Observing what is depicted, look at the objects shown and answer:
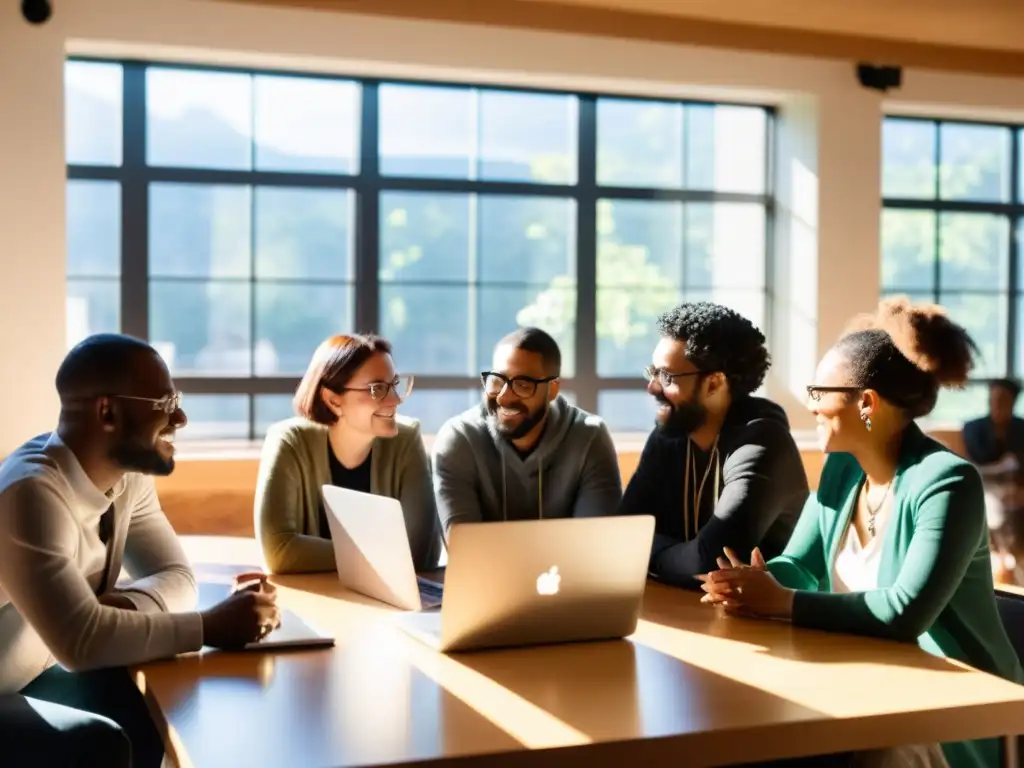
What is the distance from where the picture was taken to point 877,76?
6176 millimetres

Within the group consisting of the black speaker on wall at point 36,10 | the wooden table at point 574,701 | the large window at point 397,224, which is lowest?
the wooden table at point 574,701

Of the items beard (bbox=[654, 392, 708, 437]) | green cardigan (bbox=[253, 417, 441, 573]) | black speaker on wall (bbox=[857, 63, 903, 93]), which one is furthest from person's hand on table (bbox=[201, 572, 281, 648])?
black speaker on wall (bbox=[857, 63, 903, 93])

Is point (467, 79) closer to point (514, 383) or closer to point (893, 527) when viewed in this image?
point (514, 383)

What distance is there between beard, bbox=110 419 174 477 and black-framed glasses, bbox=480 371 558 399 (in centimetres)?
117

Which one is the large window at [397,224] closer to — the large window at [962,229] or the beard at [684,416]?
the large window at [962,229]

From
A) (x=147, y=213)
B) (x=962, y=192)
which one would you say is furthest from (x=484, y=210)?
(x=962, y=192)

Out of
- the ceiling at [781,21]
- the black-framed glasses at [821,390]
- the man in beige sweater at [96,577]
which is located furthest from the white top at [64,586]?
the ceiling at [781,21]

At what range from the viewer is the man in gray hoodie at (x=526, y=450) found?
3082 millimetres

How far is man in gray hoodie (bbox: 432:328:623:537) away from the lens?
121 inches

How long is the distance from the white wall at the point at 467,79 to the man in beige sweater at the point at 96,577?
3.05 meters

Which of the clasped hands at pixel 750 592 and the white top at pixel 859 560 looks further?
the white top at pixel 859 560

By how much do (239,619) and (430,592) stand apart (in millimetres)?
592

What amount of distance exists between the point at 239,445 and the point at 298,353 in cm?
53

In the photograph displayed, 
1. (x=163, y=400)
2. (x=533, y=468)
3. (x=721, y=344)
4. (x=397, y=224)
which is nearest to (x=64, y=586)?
(x=163, y=400)
